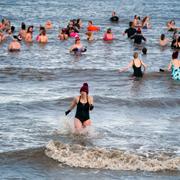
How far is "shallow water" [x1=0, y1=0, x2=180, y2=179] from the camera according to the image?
42.1 feet

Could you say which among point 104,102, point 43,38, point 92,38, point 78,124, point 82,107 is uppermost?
point 82,107

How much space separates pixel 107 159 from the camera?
42.4ft

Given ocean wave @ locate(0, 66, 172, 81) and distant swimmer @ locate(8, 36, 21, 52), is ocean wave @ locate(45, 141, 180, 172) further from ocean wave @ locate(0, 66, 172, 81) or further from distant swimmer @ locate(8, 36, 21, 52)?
distant swimmer @ locate(8, 36, 21, 52)

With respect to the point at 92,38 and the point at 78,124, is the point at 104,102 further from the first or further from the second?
the point at 92,38

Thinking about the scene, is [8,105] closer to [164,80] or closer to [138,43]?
[164,80]

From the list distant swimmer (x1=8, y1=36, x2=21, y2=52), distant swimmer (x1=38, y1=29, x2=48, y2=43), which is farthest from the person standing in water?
distant swimmer (x1=38, y1=29, x2=48, y2=43)

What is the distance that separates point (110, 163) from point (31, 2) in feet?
A: 158

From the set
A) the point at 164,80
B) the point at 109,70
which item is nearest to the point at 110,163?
the point at 164,80

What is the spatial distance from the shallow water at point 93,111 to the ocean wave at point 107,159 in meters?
0.05

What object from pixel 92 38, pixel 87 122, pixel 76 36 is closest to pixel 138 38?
pixel 92 38

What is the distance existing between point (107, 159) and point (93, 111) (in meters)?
4.76

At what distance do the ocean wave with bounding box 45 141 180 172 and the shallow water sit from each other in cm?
5

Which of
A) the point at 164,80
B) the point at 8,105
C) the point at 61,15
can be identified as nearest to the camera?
the point at 8,105

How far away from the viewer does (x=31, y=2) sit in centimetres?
5944
